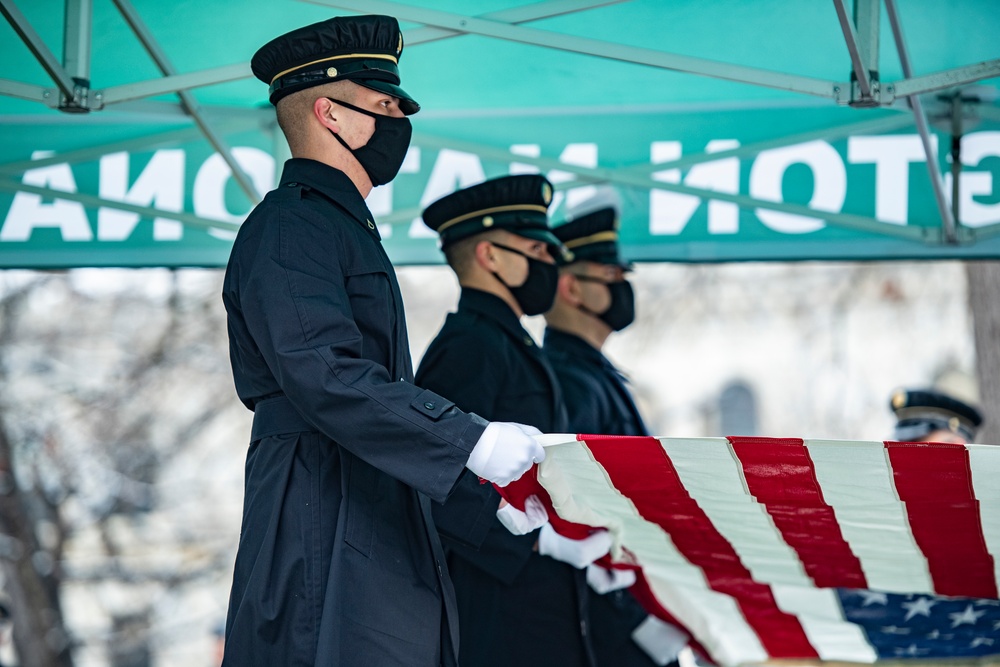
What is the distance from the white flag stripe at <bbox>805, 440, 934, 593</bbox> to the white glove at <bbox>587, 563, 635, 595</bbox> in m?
0.83

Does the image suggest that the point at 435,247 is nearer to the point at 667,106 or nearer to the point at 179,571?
the point at 667,106

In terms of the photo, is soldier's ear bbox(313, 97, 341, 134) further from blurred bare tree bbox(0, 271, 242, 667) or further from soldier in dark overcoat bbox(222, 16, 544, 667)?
blurred bare tree bbox(0, 271, 242, 667)

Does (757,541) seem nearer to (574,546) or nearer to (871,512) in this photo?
(871,512)

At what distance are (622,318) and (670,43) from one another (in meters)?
1.18

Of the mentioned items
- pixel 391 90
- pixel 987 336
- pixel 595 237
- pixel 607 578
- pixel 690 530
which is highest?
pixel 391 90

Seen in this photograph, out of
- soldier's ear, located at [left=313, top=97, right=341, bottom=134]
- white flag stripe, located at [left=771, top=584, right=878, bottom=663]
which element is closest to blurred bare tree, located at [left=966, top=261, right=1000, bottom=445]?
Result: white flag stripe, located at [left=771, top=584, right=878, bottom=663]

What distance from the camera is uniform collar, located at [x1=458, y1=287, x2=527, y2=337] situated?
5188 mm

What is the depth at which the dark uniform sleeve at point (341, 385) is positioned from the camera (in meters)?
3.25

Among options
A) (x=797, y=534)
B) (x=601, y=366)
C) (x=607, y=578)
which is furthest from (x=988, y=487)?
(x=601, y=366)

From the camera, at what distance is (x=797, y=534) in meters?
4.22

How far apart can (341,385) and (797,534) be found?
1.60 metres

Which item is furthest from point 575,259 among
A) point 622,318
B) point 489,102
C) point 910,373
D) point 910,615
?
point 910,373

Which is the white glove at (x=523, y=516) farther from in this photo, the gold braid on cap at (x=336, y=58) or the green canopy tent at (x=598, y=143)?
the green canopy tent at (x=598, y=143)

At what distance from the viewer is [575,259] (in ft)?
20.5
